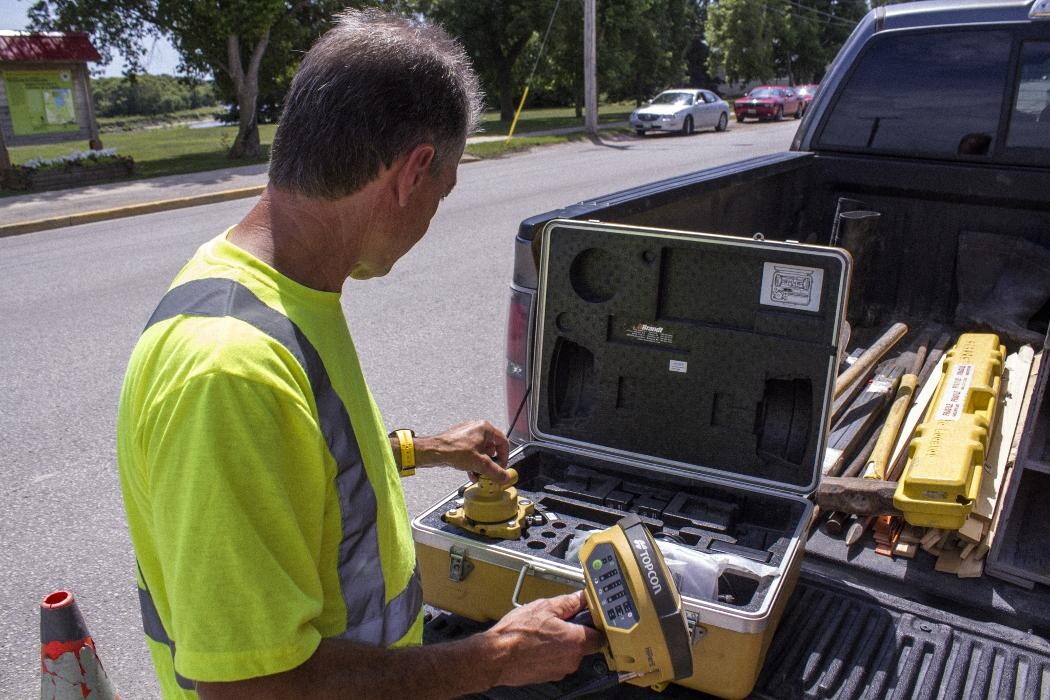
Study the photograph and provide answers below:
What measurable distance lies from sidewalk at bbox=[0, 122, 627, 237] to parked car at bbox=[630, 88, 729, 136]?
12749 mm

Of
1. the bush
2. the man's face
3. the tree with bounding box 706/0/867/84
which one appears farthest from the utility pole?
the bush

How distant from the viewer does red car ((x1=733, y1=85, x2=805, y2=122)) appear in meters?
33.0

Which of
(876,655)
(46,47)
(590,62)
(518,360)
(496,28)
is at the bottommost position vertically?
(876,655)

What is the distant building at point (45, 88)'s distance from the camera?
17453 millimetres

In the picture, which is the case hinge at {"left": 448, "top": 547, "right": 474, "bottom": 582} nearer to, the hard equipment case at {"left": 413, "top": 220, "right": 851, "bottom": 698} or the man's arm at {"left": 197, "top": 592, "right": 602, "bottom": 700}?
the hard equipment case at {"left": 413, "top": 220, "right": 851, "bottom": 698}

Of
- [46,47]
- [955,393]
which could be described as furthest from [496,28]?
[955,393]

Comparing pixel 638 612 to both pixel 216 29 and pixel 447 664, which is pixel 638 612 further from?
pixel 216 29

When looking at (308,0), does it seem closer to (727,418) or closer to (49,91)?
(49,91)

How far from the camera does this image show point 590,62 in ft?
81.1

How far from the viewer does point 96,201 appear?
47.5 feet

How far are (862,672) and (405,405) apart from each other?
3.49 meters

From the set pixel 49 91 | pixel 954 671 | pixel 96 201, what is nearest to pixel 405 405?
pixel 954 671

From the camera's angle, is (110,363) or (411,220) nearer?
(411,220)

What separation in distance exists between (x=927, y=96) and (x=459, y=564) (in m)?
3.11
